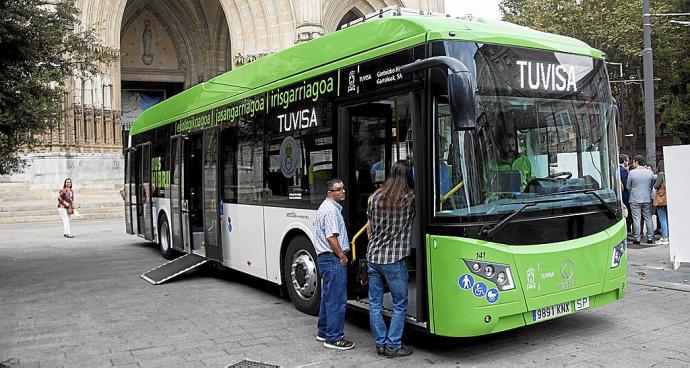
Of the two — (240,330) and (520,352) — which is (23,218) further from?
(520,352)

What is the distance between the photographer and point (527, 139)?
5227mm

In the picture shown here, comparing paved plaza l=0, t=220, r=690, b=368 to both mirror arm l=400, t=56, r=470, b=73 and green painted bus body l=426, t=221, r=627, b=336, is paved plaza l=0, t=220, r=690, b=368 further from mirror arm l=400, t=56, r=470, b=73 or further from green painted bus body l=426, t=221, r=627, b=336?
mirror arm l=400, t=56, r=470, b=73

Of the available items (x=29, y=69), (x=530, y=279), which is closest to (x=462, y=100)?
(x=530, y=279)

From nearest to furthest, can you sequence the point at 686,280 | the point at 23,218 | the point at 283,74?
the point at 283,74 → the point at 686,280 → the point at 23,218

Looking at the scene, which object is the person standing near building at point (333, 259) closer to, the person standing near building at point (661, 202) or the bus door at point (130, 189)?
the person standing near building at point (661, 202)

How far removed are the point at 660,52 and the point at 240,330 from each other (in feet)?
100.0

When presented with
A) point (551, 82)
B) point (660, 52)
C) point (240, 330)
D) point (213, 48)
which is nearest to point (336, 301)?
point (240, 330)

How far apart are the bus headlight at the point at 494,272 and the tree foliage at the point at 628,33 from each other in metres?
25.2

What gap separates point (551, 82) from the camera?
17.8 ft

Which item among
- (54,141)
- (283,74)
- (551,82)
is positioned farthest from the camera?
(54,141)

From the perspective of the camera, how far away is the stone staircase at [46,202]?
21625mm

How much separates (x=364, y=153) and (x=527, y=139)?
68.5 inches

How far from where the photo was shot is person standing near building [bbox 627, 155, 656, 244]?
1192cm

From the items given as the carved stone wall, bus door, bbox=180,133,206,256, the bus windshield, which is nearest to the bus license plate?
the bus windshield
